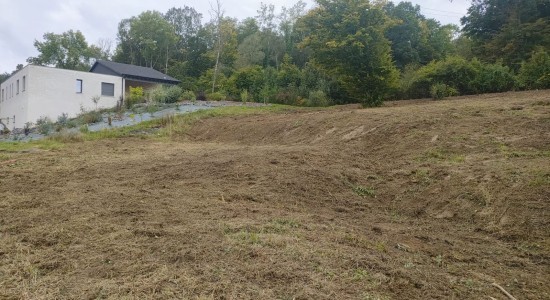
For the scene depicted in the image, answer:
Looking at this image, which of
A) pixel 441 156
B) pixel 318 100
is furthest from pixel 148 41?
pixel 441 156

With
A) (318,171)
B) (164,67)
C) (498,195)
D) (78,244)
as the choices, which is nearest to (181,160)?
(318,171)

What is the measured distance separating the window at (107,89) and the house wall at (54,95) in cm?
26

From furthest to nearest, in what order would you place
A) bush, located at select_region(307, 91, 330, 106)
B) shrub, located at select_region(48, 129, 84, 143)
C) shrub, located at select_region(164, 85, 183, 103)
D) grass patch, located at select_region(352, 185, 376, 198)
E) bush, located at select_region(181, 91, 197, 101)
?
bush, located at select_region(181, 91, 197, 101)
shrub, located at select_region(164, 85, 183, 103)
bush, located at select_region(307, 91, 330, 106)
shrub, located at select_region(48, 129, 84, 143)
grass patch, located at select_region(352, 185, 376, 198)

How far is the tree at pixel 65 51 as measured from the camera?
45031 mm

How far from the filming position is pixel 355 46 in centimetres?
1427

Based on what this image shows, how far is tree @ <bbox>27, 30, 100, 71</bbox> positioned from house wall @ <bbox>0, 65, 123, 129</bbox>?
22.2m

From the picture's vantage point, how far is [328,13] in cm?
1605

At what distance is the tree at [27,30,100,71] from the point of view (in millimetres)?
45031

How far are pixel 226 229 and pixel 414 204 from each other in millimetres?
2333

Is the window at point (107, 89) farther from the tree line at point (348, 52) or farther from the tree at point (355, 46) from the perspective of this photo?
the tree at point (355, 46)

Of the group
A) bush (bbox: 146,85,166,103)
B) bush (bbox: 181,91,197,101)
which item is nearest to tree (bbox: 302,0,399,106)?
bush (bbox: 181,91,197,101)

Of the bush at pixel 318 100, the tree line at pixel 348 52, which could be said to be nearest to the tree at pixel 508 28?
the tree line at pixel 348 52

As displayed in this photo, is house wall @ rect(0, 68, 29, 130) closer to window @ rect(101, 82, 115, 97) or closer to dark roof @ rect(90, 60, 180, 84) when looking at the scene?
window @ rect(101, 82, 115, 97)

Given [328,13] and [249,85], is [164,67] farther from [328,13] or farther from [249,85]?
[328,13]
